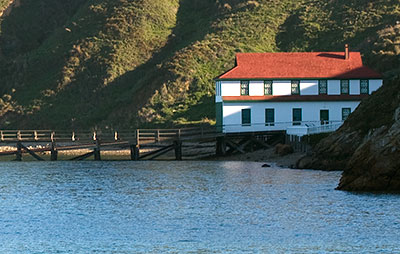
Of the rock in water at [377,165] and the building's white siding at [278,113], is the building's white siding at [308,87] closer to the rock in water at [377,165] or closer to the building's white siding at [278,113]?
the building's white siding at [278,113]

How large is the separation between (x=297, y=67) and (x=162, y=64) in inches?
1546

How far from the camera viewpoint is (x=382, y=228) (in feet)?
94.3

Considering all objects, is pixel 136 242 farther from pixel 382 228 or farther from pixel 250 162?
pixel 250 162

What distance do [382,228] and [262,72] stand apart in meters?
38.4

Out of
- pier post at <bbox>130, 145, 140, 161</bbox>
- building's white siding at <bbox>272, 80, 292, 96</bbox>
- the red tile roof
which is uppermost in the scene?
the red tile roof

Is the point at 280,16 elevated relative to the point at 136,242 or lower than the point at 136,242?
elevated

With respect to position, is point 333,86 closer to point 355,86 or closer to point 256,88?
point 355,86

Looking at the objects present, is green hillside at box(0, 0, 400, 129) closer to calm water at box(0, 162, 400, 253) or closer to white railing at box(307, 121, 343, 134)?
white railing at box(307, 121, 343, 134)

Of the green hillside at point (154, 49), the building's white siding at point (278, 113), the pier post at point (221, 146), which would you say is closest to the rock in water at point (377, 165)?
the pier post at point (221, 146)

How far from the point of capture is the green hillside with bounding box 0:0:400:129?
95625mm

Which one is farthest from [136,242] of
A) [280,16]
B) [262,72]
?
[280,16]

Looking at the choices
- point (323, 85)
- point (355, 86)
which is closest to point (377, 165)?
point (323, 85)

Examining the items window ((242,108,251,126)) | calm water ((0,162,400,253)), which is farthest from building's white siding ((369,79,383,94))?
calm water ((0,162,400,253))

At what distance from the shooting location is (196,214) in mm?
33000
